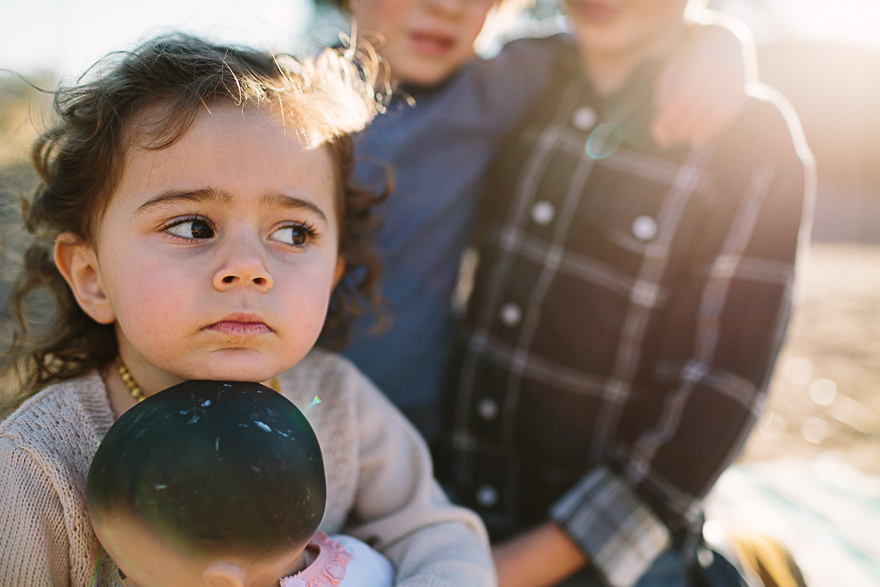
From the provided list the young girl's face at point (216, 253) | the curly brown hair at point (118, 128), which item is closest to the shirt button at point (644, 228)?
the curly brown hair at point (118, 128)

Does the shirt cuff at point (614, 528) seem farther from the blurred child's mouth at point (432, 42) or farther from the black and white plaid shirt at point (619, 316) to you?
the blurred child's mouth at point (432, 42)

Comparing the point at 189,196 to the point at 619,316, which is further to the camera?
the point at 619,316

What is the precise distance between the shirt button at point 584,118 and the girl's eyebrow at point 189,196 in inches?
52.4

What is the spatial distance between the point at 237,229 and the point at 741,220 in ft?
4.63

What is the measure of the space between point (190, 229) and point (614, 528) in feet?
4.48

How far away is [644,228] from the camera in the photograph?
190 cm

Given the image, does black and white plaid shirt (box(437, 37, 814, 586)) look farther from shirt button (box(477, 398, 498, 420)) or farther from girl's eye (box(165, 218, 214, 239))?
girl's eye (box(165, 218, 214, 239))

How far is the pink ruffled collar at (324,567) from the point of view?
1.05 metres

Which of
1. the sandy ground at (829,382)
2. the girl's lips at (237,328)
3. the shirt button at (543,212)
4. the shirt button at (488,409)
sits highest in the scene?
the girl's lips at (237,328)

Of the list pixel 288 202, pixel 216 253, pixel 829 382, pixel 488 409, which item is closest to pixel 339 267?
pixel 288 202

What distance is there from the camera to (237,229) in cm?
112

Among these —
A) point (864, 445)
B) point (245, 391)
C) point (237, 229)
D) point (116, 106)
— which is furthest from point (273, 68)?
point (864, 445)

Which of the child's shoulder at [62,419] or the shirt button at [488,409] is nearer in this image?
the child's shoulder at [62,419]

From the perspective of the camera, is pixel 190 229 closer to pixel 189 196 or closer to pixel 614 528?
pixel 189 196
